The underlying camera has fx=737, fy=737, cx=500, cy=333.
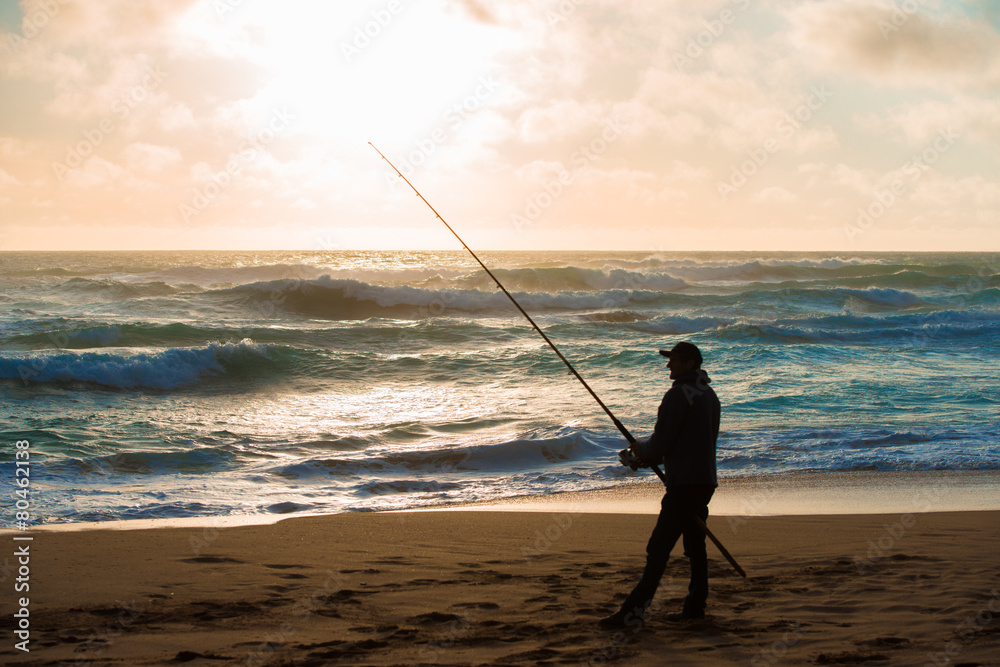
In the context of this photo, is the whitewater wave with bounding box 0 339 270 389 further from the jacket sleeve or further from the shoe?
the jacket sleeve

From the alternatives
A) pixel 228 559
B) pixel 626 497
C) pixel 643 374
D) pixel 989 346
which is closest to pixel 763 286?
pixel 989 346

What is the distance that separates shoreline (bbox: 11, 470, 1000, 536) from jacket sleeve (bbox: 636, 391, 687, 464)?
285 centimetres

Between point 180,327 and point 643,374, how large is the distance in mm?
11150

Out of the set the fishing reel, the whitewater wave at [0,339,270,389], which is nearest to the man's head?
the fishing reel

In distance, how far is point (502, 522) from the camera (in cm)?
582

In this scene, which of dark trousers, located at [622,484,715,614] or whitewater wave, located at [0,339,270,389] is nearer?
dark trousers, located at [622,484,715,614]

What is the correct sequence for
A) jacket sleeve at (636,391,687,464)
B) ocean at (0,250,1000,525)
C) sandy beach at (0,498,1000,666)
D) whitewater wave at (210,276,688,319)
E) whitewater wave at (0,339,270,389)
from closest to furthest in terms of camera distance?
sandy beach at (0,498,1000,666)
jacket sleeve at (636,391,687,464)
ocean at (0,250,1000,525)
whitewater wave at (0,339,270,389)
whitewater wave at (210,276,688,319)

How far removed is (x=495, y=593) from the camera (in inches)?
159

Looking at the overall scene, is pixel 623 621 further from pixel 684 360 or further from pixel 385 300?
pixel 385 300

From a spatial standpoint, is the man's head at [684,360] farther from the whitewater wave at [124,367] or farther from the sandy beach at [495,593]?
the whitewater wave at [124,367]

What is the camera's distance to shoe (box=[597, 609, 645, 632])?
346 centimetres

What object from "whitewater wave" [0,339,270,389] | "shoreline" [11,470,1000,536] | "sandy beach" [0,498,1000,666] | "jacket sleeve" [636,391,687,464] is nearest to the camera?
"sandy beach" [0,498,1000,666]

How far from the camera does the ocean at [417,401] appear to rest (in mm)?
7355

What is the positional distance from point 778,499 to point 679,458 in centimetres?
354
